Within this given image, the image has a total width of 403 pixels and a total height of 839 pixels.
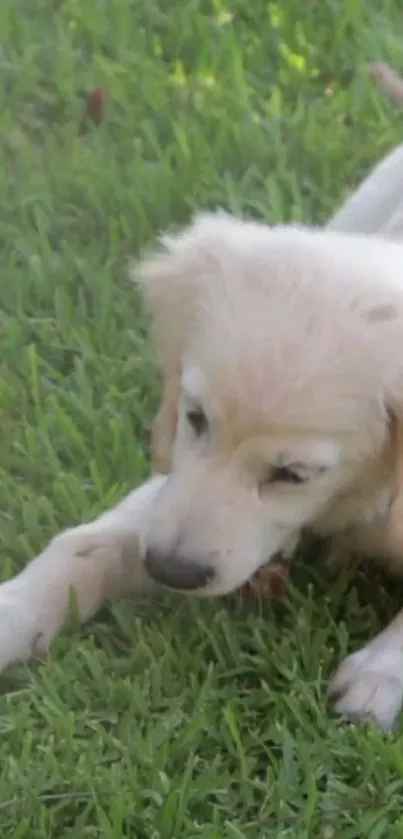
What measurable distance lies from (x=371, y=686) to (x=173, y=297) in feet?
2.36

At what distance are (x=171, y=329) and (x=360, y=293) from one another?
0.36m

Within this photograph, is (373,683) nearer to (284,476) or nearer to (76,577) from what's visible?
(284,476)

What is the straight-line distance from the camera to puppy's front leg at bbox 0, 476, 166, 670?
7.30 feet

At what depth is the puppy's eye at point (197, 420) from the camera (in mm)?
2055

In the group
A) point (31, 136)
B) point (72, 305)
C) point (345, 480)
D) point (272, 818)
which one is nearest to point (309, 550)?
point (345, 480)

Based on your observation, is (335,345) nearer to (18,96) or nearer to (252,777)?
(252,777)

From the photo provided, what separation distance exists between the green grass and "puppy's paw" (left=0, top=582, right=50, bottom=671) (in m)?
0.04

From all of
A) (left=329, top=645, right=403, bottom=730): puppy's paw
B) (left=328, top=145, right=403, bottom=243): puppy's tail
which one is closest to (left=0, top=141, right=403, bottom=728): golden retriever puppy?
(left=329, top=645, right=403, bottom=730): puppy's paw

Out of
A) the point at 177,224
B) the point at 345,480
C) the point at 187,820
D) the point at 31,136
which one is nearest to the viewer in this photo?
the point at 187,820

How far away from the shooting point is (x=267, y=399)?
1933mm

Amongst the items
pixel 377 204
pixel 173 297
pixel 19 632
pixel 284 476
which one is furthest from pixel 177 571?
pixel 377 204

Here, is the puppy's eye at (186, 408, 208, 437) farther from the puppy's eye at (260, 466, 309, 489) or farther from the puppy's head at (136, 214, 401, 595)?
the puppy's eye at (260, 466, 309, 489)

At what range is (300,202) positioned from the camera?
3.25m

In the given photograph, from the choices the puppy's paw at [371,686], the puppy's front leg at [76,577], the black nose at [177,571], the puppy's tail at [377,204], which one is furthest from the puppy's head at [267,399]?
the puppy's tail at [377,204]
